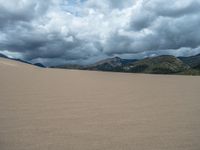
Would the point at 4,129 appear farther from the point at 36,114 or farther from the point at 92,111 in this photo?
the point at 92,111

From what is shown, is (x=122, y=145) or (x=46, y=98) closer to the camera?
(x=122, y=145)

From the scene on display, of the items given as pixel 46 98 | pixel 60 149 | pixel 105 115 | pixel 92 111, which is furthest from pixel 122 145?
pixel 46 98

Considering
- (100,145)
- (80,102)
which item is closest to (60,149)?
(100,145)

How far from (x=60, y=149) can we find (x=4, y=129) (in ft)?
4.62

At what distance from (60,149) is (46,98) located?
3.85m

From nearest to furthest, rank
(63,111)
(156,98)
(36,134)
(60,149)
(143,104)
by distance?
(60,149), (36,134), (63,111), (143,104), (156,98)

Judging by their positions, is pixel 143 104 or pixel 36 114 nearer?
pixel 36 114

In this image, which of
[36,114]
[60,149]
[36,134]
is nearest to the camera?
[60,149]

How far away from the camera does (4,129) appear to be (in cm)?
458

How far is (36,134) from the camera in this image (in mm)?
4352

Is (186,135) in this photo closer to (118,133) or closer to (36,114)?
(118,133)

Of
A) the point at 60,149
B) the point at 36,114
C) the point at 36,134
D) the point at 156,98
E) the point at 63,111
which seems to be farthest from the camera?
the point at 156,98

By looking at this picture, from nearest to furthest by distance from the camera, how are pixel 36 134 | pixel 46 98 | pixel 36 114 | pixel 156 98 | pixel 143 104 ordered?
pixel 36 134, pixel 36 114, pixel 143 104, pixel 46 98, pixel 156 98

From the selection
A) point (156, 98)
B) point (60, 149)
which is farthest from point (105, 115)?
point (156, 98)
